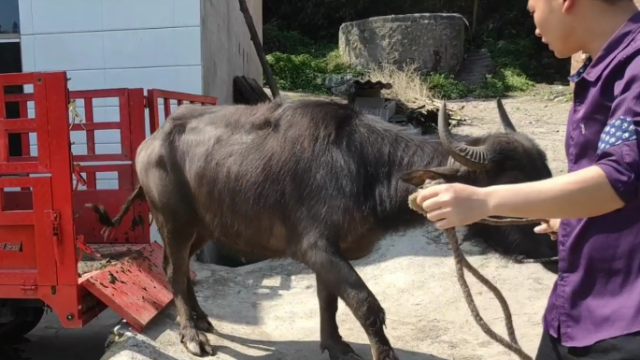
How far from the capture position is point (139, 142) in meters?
4.82

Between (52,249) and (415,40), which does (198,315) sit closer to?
(52,249)

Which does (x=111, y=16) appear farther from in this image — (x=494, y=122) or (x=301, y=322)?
(x=494, y=122)

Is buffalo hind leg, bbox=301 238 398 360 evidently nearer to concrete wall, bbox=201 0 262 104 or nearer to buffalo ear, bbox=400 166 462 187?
buffalo ear, bbox=400 166 462 187

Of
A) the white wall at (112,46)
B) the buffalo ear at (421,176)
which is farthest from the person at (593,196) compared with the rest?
the white wall at (112,46)

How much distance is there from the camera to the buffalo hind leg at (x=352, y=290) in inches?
139

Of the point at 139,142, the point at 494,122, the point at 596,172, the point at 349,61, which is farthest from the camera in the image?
the point at 349,61

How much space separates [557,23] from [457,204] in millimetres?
545

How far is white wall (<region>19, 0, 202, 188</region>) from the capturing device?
662 centimetres

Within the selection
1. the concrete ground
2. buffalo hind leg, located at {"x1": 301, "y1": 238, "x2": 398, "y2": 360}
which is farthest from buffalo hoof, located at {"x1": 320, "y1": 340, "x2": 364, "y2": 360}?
the concrete ground

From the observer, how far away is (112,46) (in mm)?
6691

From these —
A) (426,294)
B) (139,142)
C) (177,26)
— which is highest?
(177,26)

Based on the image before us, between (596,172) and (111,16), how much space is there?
20.6ft

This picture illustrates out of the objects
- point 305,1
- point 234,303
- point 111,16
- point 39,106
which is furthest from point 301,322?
point 305,1

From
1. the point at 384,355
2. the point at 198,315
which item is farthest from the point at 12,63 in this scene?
the point at 384,355
